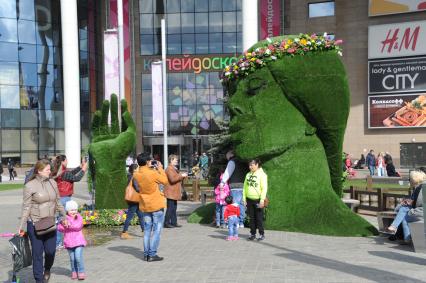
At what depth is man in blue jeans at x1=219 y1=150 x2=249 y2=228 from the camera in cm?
1034

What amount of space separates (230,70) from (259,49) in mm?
968

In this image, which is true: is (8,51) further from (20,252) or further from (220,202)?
(20,252)

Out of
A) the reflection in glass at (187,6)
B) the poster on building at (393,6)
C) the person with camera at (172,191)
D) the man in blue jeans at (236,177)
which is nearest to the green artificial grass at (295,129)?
the man in blue jeans at (236,177)

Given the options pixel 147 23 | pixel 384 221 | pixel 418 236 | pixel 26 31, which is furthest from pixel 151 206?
pixel 147 23

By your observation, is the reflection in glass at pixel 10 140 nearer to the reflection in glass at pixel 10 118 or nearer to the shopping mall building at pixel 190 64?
the shopping mall building at pixel 190 64

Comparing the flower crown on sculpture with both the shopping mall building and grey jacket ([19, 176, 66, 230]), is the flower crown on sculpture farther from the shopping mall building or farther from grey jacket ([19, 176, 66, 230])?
the shopping mall building

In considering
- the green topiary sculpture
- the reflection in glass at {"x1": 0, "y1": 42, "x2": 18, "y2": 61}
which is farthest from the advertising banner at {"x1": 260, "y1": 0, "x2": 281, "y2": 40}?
the reflection in glass at {"x1": 0, "y1": 42, "x2": 18, "y2": 61}

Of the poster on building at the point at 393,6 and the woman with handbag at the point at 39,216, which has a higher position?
the poster on building at the point at 393,6

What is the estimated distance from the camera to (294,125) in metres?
10.0

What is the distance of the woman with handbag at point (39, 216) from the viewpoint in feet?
19.5

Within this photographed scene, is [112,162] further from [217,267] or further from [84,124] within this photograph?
[84,124]

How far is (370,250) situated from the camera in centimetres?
805

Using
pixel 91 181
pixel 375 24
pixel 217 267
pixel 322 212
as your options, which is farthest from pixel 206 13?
pixel 217 267

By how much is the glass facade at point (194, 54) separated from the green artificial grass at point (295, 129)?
Answer: 34.0m
